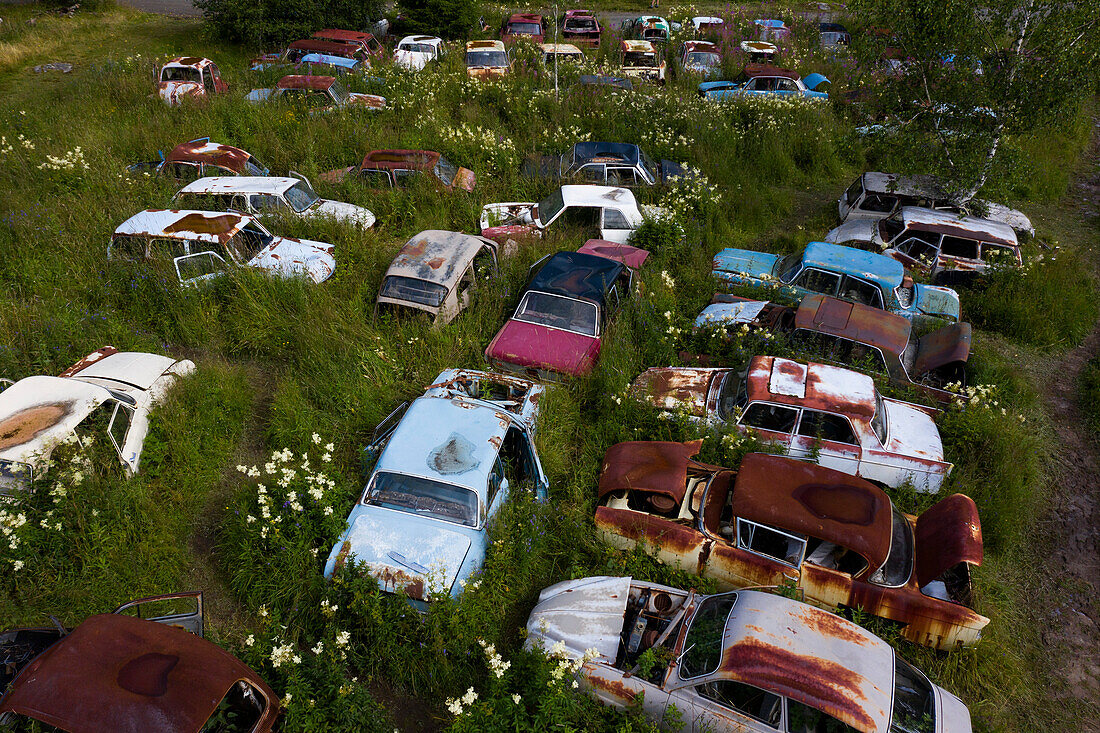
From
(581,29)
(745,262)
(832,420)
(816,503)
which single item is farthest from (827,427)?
(581,29)

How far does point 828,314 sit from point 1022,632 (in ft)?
12.4

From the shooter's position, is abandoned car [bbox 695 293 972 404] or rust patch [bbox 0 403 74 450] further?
abandoned car [bbox 695 293 972 404]

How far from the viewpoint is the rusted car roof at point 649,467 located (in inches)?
226

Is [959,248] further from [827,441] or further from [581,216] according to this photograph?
[581,216]

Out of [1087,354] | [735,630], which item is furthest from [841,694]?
[1087,354]

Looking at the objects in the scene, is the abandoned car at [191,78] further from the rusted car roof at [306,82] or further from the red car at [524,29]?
the red car at [524,29]

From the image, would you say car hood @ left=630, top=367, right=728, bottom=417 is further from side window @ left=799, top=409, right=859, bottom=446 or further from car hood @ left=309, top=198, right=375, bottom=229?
car hood @ left=309, top=198, right=375, bottom=229

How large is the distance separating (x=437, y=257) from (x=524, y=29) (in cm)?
1472

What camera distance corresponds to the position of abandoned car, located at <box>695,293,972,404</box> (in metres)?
7.29

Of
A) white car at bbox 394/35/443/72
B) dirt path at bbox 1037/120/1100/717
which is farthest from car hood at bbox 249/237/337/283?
dirt path at bbox 1037/120/1100/717

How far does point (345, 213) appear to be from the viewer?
33.9 ft

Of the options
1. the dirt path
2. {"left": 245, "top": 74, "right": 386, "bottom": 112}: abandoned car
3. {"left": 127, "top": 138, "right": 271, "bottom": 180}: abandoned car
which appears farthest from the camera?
{"left": 245, "top": 74, "right": 386, "bottom": 112}: abandoned car

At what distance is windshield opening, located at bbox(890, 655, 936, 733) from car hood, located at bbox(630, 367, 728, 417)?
10.1 feet

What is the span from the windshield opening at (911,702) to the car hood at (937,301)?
6.12 metres
